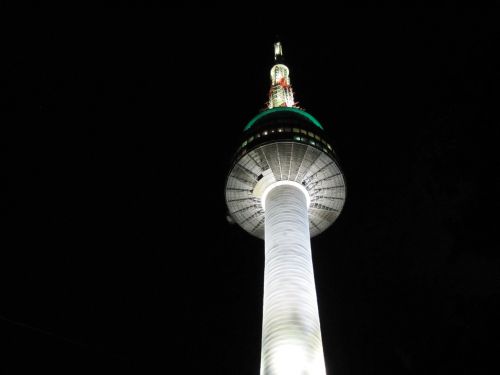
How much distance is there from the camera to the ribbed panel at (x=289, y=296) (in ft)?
99.1

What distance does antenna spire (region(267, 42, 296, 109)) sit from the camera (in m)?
55.1

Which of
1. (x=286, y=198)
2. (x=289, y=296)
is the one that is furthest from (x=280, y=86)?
(x=289, y=296)

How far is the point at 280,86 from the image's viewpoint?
56.9m

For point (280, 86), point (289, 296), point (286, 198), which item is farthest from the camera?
point (280, 86)

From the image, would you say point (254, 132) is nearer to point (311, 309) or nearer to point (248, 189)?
point (248, 189)

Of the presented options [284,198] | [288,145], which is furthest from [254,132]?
[284,198]

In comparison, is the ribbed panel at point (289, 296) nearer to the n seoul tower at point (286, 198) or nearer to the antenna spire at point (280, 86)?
the n seoul tower at point (286, 198)

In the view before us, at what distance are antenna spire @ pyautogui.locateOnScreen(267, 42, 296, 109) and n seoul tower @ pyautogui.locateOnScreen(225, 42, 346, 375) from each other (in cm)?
836

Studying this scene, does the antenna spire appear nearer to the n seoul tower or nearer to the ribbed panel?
the n seoul tower

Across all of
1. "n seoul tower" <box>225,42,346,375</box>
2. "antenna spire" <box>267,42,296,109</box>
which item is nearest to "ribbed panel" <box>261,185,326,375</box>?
"n seoul tower" <box>225,42,346,375</box>

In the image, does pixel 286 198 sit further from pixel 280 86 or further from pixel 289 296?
pixel 280 86

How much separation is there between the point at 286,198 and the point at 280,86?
19.7 m

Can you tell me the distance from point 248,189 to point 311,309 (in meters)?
15.0

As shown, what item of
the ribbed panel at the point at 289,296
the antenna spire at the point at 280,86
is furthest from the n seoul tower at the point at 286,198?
the antenna spire at the point at 280,86
